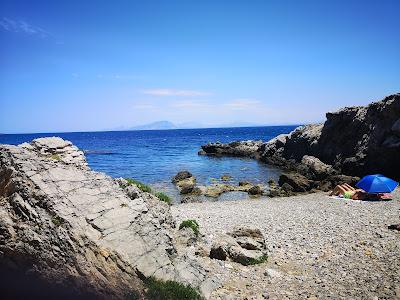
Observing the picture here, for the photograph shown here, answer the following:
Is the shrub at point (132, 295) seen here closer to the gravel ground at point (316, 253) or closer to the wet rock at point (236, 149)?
the gravel ground at point (316, 253)

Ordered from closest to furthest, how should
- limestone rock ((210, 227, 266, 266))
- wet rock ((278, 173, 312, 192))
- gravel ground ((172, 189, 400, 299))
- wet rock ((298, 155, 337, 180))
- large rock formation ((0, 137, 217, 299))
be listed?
large rock formation ((0, 137, 217, 299)) → gravel ground ((172, 189, 400, 299)) → limestone rock ((210, 227, 266, 266)) → wet rock ((278, 173, 312, 192)) → wet rock ((298, 155, 337, 180))

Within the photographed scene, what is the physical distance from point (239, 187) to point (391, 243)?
24.5m

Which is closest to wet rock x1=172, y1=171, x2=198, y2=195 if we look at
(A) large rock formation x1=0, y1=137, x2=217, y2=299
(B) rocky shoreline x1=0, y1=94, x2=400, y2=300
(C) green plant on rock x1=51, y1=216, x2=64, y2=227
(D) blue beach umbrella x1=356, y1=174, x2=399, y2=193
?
(B) rocky shoreline x1=0, y1=94, x2=400, y2=300

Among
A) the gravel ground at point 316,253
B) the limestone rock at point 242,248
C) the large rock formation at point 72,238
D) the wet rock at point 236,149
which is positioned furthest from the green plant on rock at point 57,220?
the wet rock at point 236,149

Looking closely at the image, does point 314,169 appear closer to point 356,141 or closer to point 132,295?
point 356,141

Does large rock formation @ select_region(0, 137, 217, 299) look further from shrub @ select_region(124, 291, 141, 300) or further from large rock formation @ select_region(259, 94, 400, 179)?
large rock formation @ select_region(259, 94, 400, 179)

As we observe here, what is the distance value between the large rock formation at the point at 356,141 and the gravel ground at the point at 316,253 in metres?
20.1

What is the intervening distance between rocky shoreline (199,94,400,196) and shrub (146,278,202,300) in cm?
2693

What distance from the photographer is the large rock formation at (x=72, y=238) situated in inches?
364

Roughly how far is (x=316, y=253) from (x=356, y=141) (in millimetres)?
39670

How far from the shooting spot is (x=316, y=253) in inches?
612

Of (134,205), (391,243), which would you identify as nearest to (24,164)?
(134,205)

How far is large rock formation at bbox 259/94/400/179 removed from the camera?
42.6 meters

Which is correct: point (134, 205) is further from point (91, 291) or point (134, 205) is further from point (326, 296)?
point (326, 296)
